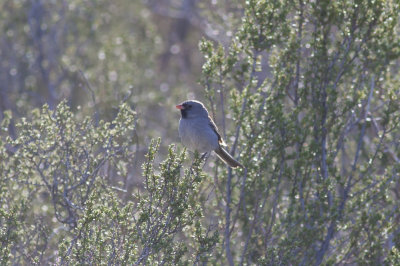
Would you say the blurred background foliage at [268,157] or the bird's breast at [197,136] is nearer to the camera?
the blurred background foliage at [268,157]

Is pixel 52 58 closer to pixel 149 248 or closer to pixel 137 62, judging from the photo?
pixel 137 62

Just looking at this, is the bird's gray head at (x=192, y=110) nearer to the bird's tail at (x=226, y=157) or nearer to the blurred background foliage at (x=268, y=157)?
the blurred background foliage at (x=268, y=157)

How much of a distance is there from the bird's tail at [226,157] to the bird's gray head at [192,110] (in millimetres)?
460

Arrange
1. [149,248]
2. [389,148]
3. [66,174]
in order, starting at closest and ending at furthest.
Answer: [149,248], [66,174], [389,148]

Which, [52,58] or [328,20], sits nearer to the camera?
[328,20]

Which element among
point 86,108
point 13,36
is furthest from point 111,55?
point 86,108

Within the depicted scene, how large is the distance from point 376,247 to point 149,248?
3090 millimetres

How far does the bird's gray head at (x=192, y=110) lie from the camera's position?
26.4 ft

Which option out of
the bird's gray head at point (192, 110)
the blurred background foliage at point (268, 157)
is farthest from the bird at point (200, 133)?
the blurred background foliage at point (268, 157)

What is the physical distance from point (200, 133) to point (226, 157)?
50cm

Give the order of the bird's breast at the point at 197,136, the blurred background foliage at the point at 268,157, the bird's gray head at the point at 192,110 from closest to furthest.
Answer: the blurred background foliage at the point at 268,157
the bird's breast at the point at 197,136
the bird's gray head at the point at 192,110

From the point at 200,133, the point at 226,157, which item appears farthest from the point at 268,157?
the point at 200,133

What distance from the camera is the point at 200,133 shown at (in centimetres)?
778

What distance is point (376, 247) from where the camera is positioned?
7859 millimetres
